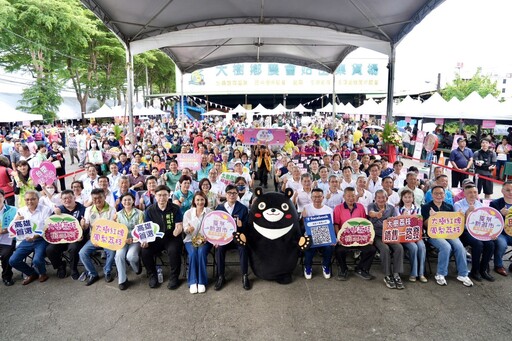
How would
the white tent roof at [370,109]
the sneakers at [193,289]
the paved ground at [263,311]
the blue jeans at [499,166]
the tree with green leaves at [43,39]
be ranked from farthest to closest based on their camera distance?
the white tent roof at [370,109] → the tree with green leaves at [43,39] → the blue jeans at [499,166] → the sneakers at [193,289] → the paved ground at [263,311]

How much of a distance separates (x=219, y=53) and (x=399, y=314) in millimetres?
15183

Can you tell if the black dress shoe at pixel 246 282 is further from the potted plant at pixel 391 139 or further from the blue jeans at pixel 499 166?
the blue jeans at pixel 499 166

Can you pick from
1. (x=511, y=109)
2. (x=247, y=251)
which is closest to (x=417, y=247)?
(x=247, y=251)

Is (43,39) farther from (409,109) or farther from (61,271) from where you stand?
(409,109)

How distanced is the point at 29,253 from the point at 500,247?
674 centimetres

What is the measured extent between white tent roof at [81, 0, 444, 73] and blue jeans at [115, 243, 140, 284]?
701cm

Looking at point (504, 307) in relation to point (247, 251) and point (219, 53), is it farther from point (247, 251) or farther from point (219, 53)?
point (219, 53)

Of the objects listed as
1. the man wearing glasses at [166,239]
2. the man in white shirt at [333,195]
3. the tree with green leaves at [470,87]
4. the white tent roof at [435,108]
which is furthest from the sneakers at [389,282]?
the tree with green leaves at [470,87]

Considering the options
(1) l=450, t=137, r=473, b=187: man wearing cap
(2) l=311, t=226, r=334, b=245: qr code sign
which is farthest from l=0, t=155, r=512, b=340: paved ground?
(1) l=450, t=137, r=473, b=187: man wearing cap

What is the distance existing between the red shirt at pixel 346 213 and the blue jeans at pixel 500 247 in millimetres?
1951

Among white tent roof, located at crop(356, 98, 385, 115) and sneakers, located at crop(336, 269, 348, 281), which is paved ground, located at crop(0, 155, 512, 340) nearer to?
sneakers, located at crop(336, 269, 348, 281)

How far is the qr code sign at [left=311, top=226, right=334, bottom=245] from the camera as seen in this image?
4648mm

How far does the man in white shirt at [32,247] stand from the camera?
4605 mm

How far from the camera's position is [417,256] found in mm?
4723
